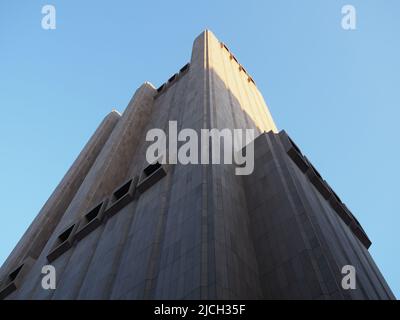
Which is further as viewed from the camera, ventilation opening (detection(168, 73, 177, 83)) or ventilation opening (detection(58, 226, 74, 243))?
ventilation opening (detection(168, 73, 177, 83))

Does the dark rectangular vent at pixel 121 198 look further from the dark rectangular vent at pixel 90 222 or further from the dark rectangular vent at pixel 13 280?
the dark rectangular vent at pixel 13 280

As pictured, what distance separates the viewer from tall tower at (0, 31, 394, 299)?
1841 cm

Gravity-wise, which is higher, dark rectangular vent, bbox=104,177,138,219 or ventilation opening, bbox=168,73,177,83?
ventilation opening, bbox=168,73,177,83

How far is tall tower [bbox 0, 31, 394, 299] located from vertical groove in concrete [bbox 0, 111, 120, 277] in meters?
0.51

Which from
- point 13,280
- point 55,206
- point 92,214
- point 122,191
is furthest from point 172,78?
point 13,280

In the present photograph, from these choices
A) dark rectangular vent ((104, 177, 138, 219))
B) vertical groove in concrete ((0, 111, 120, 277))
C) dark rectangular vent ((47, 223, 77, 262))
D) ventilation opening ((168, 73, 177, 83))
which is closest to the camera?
dark rectangular vent ((104, 177, 138, 219))

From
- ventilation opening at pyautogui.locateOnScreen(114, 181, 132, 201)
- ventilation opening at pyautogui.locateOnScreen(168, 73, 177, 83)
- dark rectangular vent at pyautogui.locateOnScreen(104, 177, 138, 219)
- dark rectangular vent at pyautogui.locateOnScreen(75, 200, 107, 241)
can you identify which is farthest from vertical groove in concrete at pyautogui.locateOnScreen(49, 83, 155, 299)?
ventilation opening at pyautogui.locateOnScreen(168, 73, 177, 83)

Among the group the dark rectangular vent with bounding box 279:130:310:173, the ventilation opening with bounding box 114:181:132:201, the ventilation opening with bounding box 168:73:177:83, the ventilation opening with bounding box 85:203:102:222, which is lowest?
the ventilation opening with bounding box 85:203:102:222

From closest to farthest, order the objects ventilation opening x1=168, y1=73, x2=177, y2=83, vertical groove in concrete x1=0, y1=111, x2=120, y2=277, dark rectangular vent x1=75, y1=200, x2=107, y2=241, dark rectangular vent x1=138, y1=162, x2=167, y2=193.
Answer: dark rectangular vent x1=138, y1=162, x2=167, y2=193 < dark rectangular vent x1=75, y1=200, x2=107, y2=241 < vertical groove in concrete x1=0, y1=111, x2=120, y2=277 < ventilation opening x1=168, y1=73, x2=177, y2=83

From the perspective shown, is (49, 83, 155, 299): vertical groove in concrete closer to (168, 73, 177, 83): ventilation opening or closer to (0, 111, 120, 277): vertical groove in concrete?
(168, 73, 177, 83): ventilation opening

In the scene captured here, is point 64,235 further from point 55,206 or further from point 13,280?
point 55,206

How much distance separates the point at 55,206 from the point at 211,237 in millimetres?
33807
